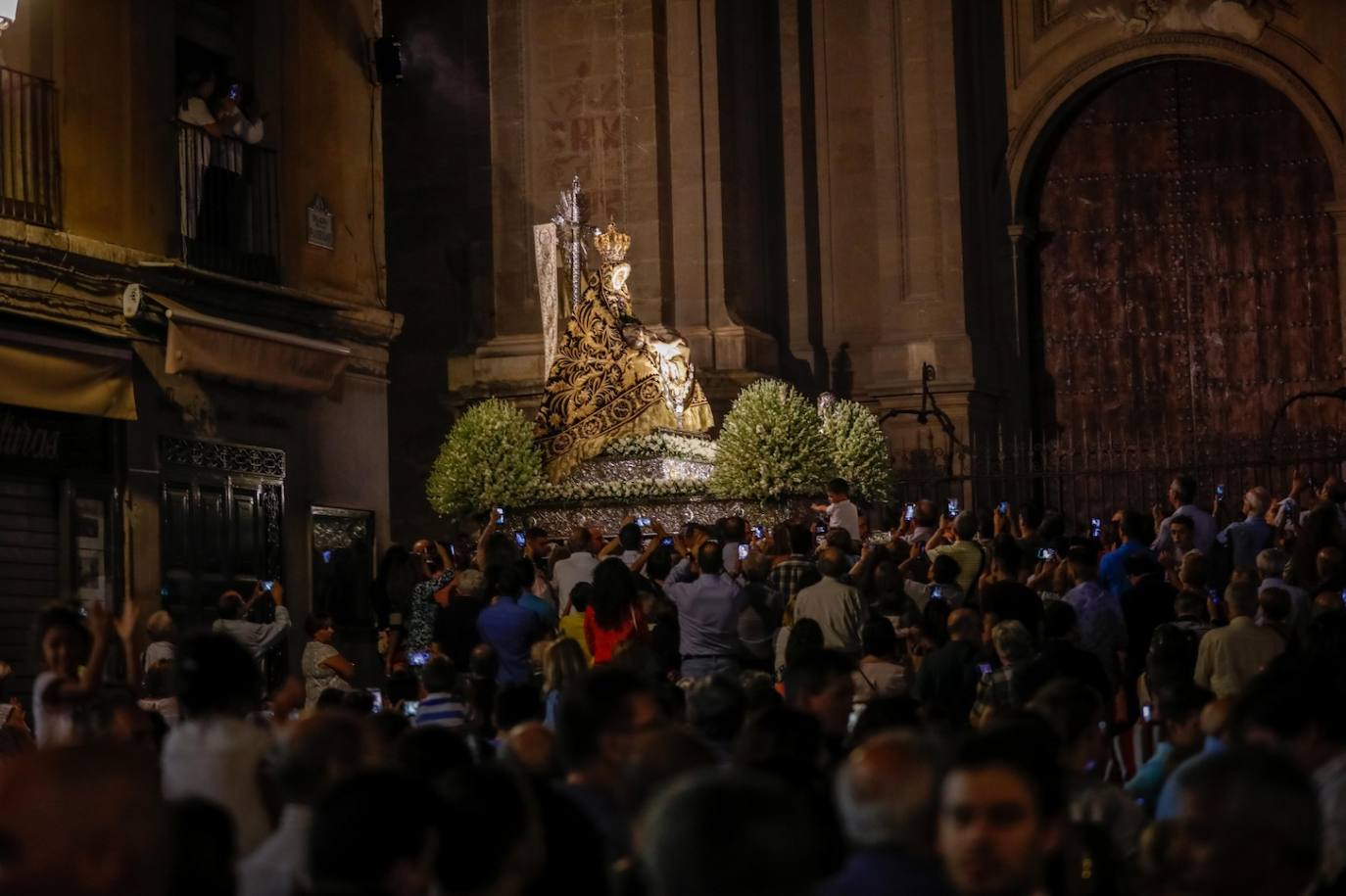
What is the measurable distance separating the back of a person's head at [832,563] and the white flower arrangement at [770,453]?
336 inches

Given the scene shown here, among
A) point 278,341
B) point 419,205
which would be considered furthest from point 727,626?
point 419,205

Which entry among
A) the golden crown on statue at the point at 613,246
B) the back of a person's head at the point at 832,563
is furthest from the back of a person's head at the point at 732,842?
the golden crown on statue at the point at 613,246

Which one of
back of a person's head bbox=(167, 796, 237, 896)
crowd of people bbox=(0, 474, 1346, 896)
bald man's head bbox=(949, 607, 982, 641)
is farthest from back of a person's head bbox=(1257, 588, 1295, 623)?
back of a person's head bbox=(167, 796, 237, 896)

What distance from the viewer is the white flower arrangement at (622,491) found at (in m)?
23.5

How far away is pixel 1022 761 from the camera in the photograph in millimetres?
5383

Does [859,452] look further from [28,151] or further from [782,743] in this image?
[782,743]

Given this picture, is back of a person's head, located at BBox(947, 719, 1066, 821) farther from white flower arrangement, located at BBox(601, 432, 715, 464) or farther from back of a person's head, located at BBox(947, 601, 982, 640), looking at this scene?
white flower arrangement, located at BBox(601, 432, 715, 464)

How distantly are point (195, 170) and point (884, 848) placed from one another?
47.2 feet

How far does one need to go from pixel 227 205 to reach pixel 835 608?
23.4 feet

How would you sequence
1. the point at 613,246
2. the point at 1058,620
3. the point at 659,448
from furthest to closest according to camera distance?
1. the point at 613,246
2. the point at 659,448
3. the point at 1058,620

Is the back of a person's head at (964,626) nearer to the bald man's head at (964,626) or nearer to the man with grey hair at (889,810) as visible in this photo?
the bald man's head at (964,626)

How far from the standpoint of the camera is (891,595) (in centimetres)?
1507

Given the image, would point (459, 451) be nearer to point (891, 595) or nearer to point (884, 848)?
point (891, 595)

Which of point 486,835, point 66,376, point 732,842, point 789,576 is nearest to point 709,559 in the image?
point 789,576
